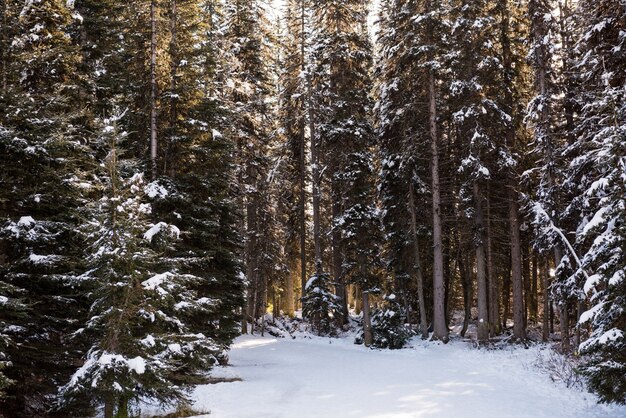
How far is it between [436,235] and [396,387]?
11414mm

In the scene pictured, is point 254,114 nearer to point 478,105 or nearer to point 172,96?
point 172,96

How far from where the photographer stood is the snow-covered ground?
1104 centimetres

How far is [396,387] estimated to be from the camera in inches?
538

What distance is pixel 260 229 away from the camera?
3025 cm

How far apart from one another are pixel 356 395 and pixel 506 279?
2283 centimetres

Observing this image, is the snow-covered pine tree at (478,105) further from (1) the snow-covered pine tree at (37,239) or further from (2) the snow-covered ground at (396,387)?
(1) the snow-covered pine tree at (37,239)

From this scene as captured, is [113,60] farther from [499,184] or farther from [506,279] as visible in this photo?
[506,279]

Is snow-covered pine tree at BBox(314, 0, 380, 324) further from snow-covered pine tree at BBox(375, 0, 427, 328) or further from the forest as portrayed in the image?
snow-covered pine tree at BBox(375, 0, 427, 328)

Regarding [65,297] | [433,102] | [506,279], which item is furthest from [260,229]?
[65,297]

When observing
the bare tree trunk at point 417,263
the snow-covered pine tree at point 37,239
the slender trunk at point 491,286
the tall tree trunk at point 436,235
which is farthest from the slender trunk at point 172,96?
the slender trunk at point 491,286

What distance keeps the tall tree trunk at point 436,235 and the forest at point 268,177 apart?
14 cm

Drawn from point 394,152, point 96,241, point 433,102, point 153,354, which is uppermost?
point 433,102

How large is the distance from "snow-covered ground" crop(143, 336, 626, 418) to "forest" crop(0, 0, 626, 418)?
1348 millimetres

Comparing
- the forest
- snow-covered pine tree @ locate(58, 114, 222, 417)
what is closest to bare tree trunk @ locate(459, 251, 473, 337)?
the forest
